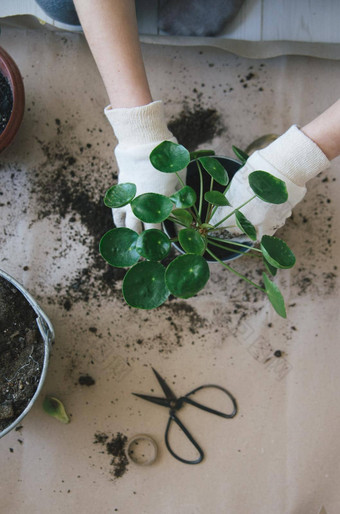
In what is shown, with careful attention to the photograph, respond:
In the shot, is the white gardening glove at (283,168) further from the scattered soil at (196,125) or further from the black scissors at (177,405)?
the black scissors at (177,405)

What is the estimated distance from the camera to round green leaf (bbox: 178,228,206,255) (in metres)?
0.73

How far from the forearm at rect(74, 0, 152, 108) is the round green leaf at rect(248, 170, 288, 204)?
0.29 metres

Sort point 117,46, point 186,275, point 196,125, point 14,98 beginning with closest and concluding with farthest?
point 186,275, point 117,46, point 14,98, point 196,125

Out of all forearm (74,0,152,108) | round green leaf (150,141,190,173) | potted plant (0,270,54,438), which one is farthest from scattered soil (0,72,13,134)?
round green leaf (150,141,190,173)

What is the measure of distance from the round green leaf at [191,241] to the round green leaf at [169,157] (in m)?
0.11

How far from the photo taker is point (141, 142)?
2.95 feet

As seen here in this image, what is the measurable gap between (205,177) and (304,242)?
33cm

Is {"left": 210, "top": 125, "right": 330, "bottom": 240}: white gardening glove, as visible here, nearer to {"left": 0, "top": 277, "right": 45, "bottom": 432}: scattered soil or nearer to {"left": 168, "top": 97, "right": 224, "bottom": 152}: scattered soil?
{"left": 168, "top": 97, "right": 224, "bottom": 152}: scattered soil

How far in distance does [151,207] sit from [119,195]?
64 mm

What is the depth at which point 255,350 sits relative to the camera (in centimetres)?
110

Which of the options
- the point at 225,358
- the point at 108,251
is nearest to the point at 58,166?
the point at 108,251

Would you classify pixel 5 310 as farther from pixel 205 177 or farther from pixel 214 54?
pixel 214 54

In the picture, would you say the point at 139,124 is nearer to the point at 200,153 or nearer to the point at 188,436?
the point at 200,153

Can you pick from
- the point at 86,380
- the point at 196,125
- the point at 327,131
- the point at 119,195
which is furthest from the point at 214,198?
the point at 86,380
